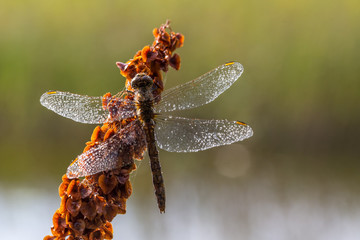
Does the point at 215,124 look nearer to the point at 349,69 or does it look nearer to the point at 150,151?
the point at 150,151

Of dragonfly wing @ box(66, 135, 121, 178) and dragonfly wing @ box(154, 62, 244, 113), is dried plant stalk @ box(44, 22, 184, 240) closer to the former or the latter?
dragonfly wing @ box(66, 135, 121, 178)

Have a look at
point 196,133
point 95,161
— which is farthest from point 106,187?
point 196,133

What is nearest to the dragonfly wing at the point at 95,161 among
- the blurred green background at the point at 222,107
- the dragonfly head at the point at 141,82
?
the dragonfly head at the point at 141,82

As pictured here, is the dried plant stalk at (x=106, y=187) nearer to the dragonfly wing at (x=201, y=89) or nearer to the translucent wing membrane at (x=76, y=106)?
the translucent wing membrane at (x=76, y=106)

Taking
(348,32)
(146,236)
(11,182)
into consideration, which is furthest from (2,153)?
(348,32)

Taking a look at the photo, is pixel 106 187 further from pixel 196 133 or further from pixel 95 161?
pixel 196 133

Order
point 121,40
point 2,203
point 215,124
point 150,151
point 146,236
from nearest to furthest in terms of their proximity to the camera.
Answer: point 150,151, point 215,124, point 146,236, point 2,203, point 121,40
